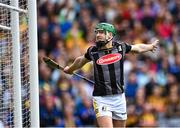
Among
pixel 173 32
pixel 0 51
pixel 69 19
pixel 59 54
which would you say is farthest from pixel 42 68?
pixel 0 51

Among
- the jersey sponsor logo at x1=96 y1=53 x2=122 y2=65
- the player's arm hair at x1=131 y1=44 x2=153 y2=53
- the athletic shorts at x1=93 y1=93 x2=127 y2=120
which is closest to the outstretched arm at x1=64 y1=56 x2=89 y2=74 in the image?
the jersey sponsor logo at x1=96 y1=53 x2=122 y2=65

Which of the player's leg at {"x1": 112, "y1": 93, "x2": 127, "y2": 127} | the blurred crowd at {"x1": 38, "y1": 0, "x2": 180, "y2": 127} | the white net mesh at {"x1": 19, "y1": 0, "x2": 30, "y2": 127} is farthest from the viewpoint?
the blurred crowd at {"x1": 38, "y1": 0, "x2": 180, "y2": 127}

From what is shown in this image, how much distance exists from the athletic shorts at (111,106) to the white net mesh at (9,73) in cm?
90

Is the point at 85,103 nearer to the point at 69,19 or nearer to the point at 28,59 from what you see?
the point at 69,19

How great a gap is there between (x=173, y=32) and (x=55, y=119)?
4298 millimetres

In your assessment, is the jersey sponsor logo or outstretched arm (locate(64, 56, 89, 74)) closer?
the jersey sponsor logo

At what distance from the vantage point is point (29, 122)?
10727 millimetres

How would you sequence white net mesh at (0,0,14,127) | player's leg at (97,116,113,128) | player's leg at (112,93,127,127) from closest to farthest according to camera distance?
1. player's leg at (97,116,113,128)
2. player's leg at (112,93,127,127)
3. white net mesh at (0,0,14,127)

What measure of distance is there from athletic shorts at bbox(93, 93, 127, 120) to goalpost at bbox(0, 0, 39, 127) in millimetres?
749

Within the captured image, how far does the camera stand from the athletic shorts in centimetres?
1052

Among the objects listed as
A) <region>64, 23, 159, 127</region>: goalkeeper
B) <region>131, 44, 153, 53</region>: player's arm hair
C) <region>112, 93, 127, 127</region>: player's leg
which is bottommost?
<region>112, 93, 127, 127</region>: player's leg

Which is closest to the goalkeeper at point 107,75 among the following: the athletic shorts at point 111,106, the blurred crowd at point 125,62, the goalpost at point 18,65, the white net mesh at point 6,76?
the athletic shorts at point 111,106

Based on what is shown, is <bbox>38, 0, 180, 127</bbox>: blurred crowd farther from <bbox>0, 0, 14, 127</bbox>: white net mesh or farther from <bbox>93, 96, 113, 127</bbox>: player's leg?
<bbox>93, 96, 113, 127</bbox>: player's leg

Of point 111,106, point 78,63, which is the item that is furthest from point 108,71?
point 78,63
